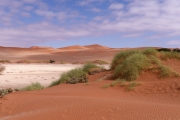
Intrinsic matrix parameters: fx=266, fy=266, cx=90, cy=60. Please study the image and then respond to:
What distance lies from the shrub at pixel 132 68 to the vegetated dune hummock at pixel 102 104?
2.02 m

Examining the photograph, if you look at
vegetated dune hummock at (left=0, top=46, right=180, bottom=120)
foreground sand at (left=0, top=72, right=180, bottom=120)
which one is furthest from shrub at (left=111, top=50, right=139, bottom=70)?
foreground sand at (left=0, top=72, right=180, bottom=120)

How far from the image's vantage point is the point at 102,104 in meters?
8.24

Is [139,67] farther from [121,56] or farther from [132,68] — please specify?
[121,56]

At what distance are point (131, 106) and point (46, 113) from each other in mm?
2568

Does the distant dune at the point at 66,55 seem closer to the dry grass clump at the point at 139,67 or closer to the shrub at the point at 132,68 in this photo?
the dry grass clump at the point at 139,67

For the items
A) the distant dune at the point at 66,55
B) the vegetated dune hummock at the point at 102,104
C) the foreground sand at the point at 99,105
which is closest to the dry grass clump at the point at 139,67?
the vegetated dune hummock at the point at 102,104

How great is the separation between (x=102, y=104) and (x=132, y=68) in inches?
220

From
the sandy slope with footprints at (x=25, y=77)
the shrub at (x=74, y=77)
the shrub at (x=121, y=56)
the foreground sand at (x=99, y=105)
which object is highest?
the shrub at (x=121, y=56)

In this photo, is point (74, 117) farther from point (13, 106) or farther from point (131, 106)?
point (13, 106)

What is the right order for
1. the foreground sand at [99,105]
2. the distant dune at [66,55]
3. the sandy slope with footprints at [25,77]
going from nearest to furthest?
the foreground sand at [99,105] → the sandy slope with footprints at [25,77] → the distant dune at [66,55]

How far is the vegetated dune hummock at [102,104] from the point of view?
7293 millimetres

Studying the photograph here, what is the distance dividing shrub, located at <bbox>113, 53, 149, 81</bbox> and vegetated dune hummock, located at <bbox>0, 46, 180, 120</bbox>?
2.02 metres

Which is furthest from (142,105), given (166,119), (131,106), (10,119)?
(10,119)

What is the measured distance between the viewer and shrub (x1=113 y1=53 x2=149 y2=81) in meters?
13.3
